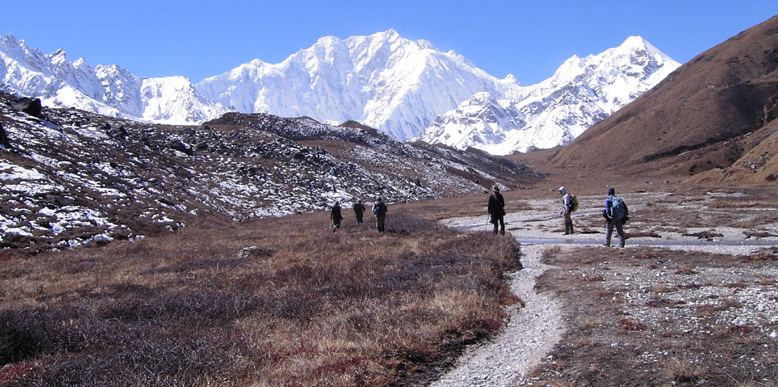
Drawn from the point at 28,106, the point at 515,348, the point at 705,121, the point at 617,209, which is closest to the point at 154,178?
the point at 28,106

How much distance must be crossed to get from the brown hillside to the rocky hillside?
66604mm

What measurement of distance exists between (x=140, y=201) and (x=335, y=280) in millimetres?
26459

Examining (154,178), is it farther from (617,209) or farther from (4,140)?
(617,209)

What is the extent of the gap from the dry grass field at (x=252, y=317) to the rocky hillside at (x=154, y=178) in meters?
8.77

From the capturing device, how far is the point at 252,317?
8.82 metres

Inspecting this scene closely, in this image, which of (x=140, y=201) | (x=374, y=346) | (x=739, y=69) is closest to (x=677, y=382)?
(x=374, y=346)

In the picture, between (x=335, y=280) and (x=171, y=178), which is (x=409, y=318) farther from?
A: (x=171, y=178)

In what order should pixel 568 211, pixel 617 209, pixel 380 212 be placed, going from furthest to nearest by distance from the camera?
pixel 380 212
pixel 568 211
pixel 617 209

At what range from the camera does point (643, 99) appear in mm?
197625

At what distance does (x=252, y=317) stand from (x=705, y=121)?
15870 centimetres

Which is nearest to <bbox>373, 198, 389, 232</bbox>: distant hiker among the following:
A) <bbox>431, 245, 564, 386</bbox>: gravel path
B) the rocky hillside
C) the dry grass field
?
the dry grass field

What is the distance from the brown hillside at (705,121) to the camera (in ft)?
377

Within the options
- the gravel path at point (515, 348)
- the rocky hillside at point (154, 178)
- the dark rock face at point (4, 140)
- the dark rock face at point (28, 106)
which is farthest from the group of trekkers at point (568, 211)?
the dark rock face at point (28, 106)

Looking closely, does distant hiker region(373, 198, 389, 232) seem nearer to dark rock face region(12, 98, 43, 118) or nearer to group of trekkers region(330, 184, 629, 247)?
group of trekkers region(330, 184, 629, 247)
